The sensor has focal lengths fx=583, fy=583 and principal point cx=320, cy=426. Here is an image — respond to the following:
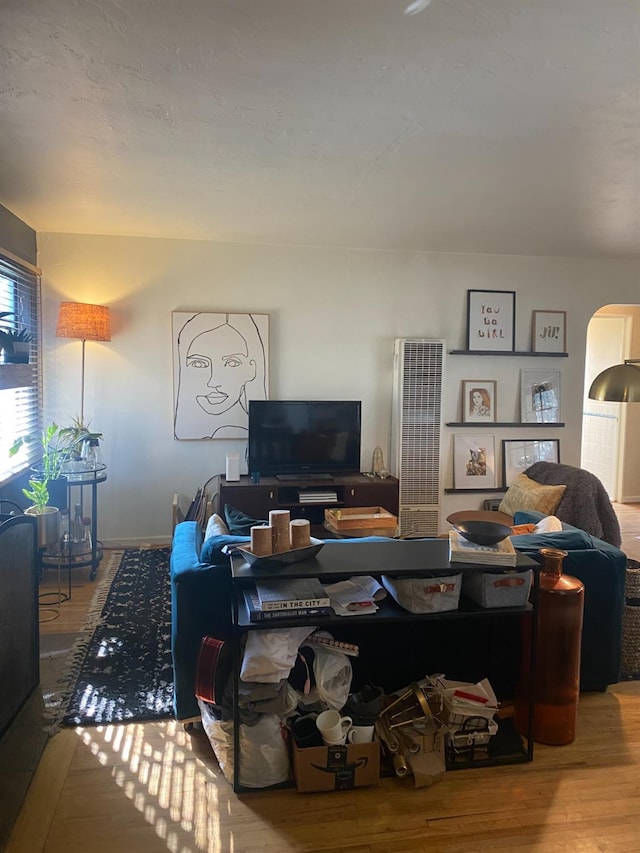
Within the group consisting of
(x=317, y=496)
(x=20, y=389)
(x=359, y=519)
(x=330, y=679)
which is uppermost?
(x=20, y=389)

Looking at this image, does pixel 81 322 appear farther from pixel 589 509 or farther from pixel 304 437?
pixel 589 509

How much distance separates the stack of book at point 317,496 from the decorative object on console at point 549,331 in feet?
7.40

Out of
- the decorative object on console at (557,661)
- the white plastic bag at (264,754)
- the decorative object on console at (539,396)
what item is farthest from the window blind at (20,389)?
the decorative object on console at (539,396)

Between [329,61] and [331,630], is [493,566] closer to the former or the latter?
[331,630]

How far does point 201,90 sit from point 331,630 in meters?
2.13

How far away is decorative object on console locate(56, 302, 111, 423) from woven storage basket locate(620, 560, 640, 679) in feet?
12.1

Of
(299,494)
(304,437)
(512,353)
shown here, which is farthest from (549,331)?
(299,494)

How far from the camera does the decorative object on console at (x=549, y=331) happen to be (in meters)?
5.14

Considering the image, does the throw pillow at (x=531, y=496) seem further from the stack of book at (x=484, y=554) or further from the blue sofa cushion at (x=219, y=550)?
the blue sofa cushion at (x=219, y=550)

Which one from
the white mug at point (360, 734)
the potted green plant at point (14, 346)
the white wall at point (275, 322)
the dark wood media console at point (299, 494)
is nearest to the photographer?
the white mug at point (360, 734)

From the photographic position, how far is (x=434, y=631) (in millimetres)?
2479

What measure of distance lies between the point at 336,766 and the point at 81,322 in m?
3.37

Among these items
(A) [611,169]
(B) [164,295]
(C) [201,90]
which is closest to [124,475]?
(B) [164,295]

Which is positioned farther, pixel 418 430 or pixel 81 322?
pixel 418 430
